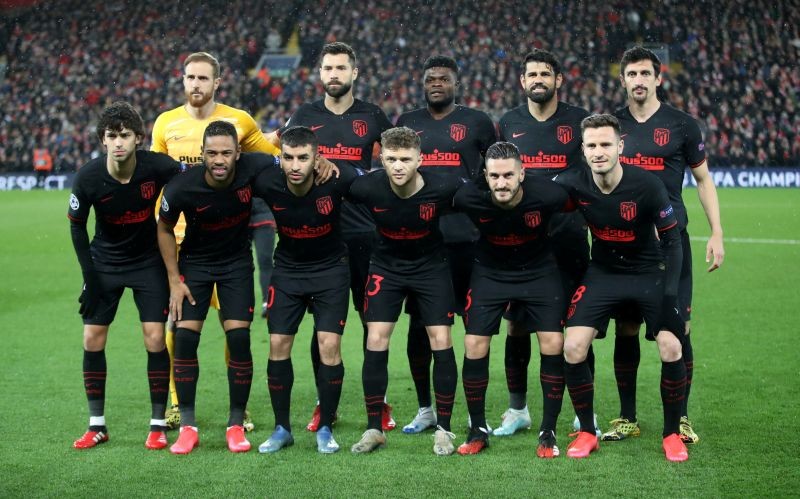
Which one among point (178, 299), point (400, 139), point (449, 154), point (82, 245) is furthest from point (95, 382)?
point (449, 154)

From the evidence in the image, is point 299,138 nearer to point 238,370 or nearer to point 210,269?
point 210,269

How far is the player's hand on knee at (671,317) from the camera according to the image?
5680 millimetres

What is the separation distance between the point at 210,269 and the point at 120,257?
1.79ft

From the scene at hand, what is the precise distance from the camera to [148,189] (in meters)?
6.09

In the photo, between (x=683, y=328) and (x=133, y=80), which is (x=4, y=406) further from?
(x=133, y=80)

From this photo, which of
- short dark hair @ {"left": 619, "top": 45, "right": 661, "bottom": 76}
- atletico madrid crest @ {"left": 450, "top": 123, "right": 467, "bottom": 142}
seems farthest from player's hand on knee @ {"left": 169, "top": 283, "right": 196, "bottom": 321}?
short dark hair @ {"left": 619, "top": 45, "right": 661, "bottom": 76}

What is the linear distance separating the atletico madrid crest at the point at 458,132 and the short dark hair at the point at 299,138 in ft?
3.34

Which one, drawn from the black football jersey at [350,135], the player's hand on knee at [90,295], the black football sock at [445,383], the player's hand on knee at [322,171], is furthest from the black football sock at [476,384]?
the player's hand on knee at [90,295]

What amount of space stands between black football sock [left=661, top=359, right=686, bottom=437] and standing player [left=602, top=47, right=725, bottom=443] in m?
0.36

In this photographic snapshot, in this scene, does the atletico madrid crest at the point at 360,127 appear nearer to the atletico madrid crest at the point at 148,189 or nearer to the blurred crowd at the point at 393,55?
the atletico madrid crest at the point at 148,189

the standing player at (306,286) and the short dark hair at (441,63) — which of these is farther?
the short dark hair at (441,63)

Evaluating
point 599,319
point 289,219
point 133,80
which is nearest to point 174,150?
point 289,219

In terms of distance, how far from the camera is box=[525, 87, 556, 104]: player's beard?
635cm

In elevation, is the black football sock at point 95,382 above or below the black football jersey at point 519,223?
below
